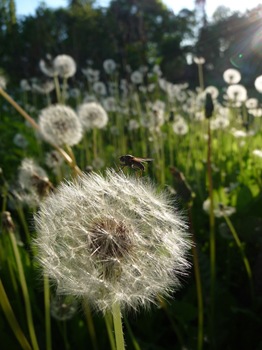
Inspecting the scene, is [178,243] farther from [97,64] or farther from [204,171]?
[97,64]

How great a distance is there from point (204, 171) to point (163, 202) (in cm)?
252

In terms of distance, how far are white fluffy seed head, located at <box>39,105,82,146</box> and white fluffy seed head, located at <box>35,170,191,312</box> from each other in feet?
3.69

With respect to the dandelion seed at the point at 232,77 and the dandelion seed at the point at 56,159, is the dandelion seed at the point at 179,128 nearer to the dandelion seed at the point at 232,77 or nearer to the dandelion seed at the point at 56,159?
the dandelion seed at the point at 232,77

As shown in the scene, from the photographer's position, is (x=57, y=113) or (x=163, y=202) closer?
(x=163, y=202)

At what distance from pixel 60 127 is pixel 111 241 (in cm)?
146

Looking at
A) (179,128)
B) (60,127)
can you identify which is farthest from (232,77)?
(60,127)

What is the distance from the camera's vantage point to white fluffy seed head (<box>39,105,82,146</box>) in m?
2.18

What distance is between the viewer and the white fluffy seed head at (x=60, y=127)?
218 cm

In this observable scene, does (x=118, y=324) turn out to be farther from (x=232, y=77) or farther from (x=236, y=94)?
(x=236, y=94)

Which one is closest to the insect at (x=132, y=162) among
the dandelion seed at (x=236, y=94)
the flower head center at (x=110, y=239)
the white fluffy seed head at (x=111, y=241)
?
the white fluffy seed head at (x=111, y=241)

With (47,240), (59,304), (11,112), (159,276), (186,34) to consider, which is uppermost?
(186,34)

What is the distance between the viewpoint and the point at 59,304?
1.60m

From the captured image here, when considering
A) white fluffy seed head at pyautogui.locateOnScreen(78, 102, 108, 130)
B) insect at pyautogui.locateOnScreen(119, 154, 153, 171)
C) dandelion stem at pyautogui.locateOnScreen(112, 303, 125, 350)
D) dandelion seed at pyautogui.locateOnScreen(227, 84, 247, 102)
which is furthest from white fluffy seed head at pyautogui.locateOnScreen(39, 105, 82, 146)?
dandelion seed at pyautogui.locateOnScreen(227, 84, 247, 102)

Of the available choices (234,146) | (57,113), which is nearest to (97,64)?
(234,146)
